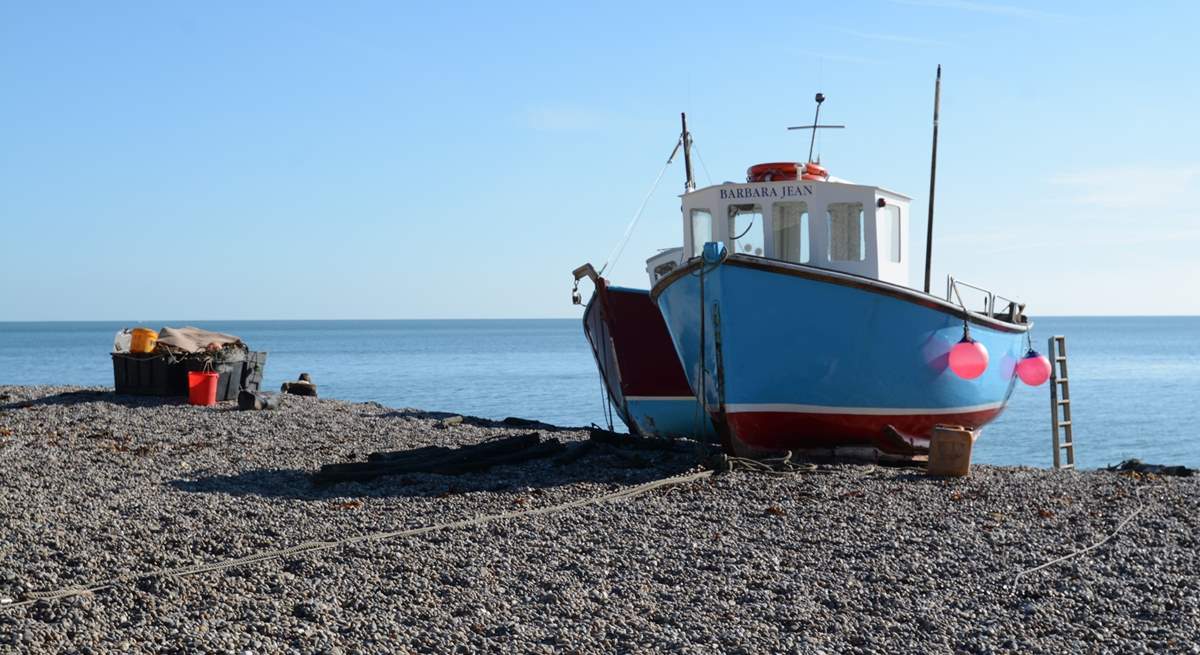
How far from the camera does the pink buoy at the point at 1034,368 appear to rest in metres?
13.5

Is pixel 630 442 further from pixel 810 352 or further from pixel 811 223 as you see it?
pixel 811 223

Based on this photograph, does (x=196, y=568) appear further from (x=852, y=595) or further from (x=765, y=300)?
(x=765, y=300)

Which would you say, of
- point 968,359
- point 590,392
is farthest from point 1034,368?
point 590,392

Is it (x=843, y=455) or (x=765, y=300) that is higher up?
(x=765, y=300)

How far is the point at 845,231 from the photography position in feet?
41.7

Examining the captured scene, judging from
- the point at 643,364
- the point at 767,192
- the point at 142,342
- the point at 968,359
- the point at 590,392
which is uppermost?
the point at 767,192

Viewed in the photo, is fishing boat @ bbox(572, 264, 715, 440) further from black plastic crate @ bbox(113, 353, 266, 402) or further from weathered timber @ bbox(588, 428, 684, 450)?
black plastic crate @ bbox(113, 353, 266, 402)

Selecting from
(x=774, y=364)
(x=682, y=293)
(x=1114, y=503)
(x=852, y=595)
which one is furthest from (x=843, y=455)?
(x=852, y=595)

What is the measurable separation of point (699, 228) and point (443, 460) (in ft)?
13.7

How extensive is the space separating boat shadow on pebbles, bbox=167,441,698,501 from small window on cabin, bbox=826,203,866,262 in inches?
109

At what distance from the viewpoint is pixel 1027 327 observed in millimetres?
14570

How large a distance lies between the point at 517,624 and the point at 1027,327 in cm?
1067

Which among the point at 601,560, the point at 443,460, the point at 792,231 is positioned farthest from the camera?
the point at 792,231

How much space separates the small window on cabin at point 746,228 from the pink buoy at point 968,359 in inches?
91.0
